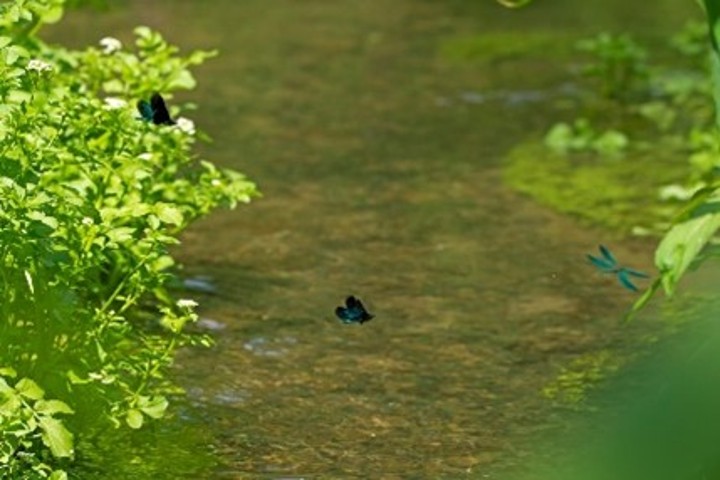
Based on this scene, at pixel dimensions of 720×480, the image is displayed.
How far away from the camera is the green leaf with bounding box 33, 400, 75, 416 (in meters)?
2.27

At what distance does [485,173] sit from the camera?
555cm

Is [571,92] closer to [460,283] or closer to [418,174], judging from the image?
[418,174]

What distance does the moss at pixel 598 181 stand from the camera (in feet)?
16.5

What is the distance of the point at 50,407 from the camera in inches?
90.1

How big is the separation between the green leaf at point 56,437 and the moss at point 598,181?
9.44 feet

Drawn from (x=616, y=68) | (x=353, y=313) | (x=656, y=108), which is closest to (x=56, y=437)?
(x=353, y=313)

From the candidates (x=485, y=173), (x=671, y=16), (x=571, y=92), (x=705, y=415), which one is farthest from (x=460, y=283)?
(x=671, y=16)

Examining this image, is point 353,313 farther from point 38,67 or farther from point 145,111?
point 38,67

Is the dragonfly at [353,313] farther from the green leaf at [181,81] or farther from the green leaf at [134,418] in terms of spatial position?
the green leaf at [134,418]

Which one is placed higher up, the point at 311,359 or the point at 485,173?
the point at 485,173

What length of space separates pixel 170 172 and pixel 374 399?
2.25 ft

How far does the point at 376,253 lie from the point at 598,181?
1.27 m

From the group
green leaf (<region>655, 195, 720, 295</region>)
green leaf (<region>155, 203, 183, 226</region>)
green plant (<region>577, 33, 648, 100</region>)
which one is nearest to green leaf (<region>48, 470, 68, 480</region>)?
green leaf (<region>155, 203, 183, 226</region>)

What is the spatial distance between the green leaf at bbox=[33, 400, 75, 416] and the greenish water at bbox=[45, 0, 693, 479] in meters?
0.45
